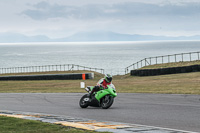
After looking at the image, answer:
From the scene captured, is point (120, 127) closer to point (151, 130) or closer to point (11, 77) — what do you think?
point (151, 130)

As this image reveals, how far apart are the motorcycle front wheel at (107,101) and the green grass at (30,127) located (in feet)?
13.2

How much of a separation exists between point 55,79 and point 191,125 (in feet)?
115

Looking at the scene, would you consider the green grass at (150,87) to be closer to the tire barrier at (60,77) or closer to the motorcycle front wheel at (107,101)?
the motorcycle front wheel at (107,101)

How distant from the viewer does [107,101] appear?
14016 millimetres

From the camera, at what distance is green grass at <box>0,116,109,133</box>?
8.90m

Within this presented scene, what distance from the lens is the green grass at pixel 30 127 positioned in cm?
890

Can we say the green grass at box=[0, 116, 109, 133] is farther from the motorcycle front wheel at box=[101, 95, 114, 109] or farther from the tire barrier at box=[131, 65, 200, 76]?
the tire barrier at box=[131, 65, 200, 76]

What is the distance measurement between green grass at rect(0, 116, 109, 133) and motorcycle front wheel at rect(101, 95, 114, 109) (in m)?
4.03

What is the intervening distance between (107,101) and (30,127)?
16.2 feet

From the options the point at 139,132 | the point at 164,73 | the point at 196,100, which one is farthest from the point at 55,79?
the point at 139,132

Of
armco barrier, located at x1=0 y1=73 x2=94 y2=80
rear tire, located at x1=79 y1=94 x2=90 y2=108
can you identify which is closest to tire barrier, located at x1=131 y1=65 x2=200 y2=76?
armco barrier, located at x1=0 y1=73 x2=94 y2=80

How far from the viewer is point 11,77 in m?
46.2

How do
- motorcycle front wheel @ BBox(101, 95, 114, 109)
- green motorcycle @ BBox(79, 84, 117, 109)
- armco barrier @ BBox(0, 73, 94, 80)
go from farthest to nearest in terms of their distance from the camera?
armco barrier @ BBox(0, 73, 94, 80) < motorcycle front wheel @ BBox(101, 95, 114, 109) < green motorcycle @ BBox(79, 84, 117, 109)

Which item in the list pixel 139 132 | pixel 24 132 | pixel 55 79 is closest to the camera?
pixel 139 132
